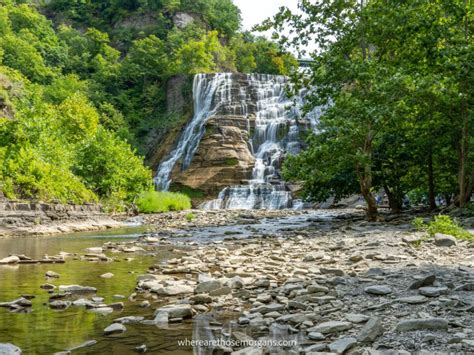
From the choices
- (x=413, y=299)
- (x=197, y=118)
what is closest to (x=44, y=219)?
(x=413, y=299)

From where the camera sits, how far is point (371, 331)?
11.9 feet

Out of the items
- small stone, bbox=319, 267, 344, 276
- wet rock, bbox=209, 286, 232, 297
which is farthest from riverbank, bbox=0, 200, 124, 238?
small stone, bbox=319, 267, 344, 276

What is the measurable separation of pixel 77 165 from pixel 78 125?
946cm

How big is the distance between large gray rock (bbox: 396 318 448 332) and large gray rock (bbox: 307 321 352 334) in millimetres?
427

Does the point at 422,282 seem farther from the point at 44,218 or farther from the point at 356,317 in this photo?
the point at 44,218

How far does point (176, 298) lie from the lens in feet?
18.4

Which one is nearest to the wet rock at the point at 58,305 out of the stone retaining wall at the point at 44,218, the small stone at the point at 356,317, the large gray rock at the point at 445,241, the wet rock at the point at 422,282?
the small stone at the point at 356,317

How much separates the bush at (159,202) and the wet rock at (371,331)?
25342mm

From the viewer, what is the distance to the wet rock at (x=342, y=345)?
3.40 metres

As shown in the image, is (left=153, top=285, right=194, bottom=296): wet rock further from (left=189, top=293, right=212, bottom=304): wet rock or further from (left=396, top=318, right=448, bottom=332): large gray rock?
(left=396, top=318, right=448, bottom=332): large gray rock

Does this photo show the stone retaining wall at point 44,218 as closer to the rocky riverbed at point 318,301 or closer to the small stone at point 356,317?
the rocky riverbed at point 318,301

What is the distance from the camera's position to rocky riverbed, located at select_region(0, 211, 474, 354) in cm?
363

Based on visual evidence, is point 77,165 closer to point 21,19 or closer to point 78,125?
point 78,125

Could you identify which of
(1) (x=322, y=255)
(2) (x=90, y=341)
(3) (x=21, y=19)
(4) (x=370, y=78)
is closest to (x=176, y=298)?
A: (2) (x=90, y=341)
